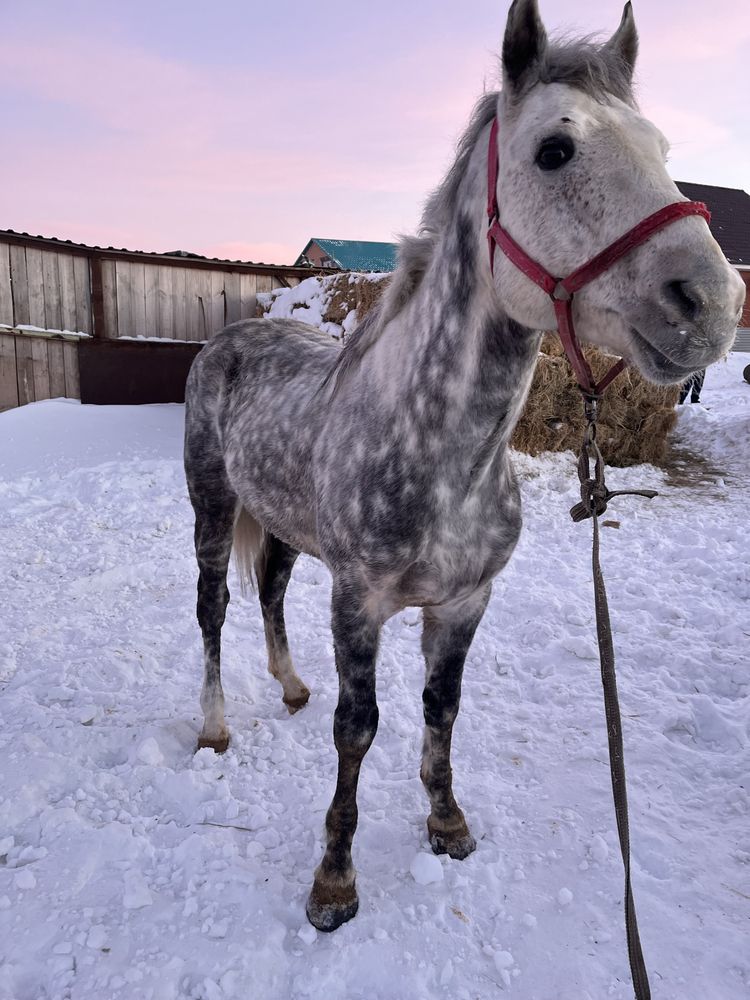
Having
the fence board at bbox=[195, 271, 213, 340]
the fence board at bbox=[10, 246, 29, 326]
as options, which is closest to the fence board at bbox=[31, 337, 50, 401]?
the fence board at bbox=[10, 246, 29, 326]

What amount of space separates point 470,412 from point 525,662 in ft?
8.01

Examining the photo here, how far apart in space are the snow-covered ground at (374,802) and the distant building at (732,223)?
22.0 metres

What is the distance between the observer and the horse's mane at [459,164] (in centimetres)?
154

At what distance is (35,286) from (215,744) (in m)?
9.11

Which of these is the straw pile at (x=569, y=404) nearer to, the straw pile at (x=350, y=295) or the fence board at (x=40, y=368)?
the straw pile at (x=350, y=295)

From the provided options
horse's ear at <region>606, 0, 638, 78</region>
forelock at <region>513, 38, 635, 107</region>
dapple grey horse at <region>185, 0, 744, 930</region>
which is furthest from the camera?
horse's ear at <region>606, 0, 638, 78</region>

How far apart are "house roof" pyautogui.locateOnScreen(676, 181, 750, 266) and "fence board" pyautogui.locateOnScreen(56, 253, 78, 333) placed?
22180 millimetres

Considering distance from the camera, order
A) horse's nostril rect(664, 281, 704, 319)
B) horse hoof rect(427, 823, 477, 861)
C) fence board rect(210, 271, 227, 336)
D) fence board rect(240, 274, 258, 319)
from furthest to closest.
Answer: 1. fence board rect(240, 274, 258, 319)
2. fence board rect(210, 271, 227, 336)
3. horse hoof rect(427, 823, 477, 861)
4. horse's nostril rect(664, 281, 704, 319)

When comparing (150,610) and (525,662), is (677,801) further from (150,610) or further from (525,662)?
(150,610)

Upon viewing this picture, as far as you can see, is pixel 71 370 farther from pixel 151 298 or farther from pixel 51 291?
pixel 151 298

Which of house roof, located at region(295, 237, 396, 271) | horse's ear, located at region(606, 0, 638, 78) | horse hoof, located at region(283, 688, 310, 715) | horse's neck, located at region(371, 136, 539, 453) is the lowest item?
horse hoof, located at region(283, 688, 310, 715)

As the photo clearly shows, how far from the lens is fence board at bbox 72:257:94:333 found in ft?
32.3

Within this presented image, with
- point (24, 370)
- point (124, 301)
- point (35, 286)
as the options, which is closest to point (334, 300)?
point (124, 301)

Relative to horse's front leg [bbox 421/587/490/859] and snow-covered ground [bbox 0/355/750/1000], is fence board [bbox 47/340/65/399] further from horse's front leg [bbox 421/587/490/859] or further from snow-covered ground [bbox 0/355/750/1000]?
horse's front leg [bbox 421/587/490/859]
